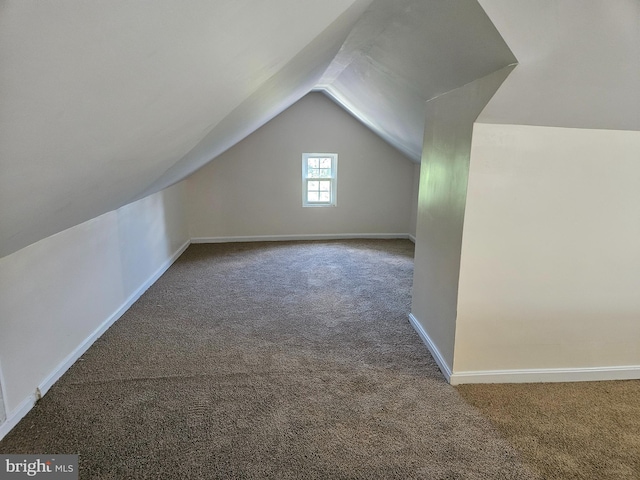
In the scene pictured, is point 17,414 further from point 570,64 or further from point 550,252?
point 570,64

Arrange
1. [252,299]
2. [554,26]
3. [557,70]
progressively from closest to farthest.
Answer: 1. [554,26]
2. [557,70]
3. [252,299]

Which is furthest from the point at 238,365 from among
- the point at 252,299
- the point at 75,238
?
the point at 75,238

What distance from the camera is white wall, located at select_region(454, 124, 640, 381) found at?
2.08m

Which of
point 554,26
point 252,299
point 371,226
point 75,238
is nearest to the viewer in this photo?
point 554,26

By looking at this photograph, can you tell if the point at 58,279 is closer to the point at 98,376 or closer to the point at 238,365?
the point at 98,376

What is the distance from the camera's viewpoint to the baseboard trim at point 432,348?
92.3 inches

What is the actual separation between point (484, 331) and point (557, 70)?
144 centimetres

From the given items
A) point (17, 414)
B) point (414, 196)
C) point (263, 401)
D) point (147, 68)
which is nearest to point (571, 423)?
point (263, 401)

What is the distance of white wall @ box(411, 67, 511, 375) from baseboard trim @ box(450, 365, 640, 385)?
0.47 ft

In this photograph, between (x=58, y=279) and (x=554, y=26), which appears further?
(x=58, y=279)

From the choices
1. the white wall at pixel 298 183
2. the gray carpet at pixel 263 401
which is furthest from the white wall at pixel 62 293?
the white wall at pixel 298 183

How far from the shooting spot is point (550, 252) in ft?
7.21

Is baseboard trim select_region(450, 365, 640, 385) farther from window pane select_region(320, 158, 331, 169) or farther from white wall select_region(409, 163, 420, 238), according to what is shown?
window pane select_region(320, 158, 331, 169)

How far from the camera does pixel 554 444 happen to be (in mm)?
1801
